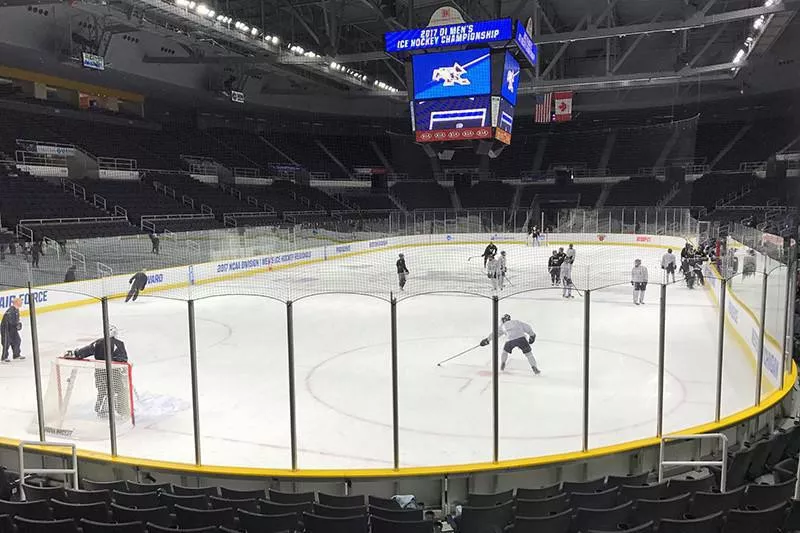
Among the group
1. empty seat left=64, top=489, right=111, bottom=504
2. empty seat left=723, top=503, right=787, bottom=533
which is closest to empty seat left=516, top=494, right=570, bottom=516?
empty seat left=723, top=503, right=787, bottom=533

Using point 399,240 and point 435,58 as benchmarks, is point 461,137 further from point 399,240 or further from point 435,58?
point 399,240

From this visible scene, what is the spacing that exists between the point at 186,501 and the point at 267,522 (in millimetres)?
893

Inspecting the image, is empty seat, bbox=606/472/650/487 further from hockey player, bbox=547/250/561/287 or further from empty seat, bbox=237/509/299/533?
hockey player, bbox=547/250/561/287

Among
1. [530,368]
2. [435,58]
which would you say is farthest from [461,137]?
[530,368]

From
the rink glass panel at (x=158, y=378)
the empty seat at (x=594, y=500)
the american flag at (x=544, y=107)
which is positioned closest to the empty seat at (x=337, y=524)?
the empty seat at (x=594, y=500)

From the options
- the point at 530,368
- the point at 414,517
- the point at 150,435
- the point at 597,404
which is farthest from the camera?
the point at 530,368

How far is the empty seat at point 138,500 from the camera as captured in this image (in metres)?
5.11

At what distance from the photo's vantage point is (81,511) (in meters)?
4.79

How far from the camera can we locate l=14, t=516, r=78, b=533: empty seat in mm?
4395

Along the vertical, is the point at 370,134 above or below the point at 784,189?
above

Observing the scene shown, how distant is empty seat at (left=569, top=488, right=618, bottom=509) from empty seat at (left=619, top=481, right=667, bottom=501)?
12 centimetres

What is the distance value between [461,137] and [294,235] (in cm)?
786

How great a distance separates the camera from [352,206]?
40.2 m

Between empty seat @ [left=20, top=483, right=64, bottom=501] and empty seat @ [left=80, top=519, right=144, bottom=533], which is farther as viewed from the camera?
empty seat @ [left=20, top=483, right=64, bottom=501]
